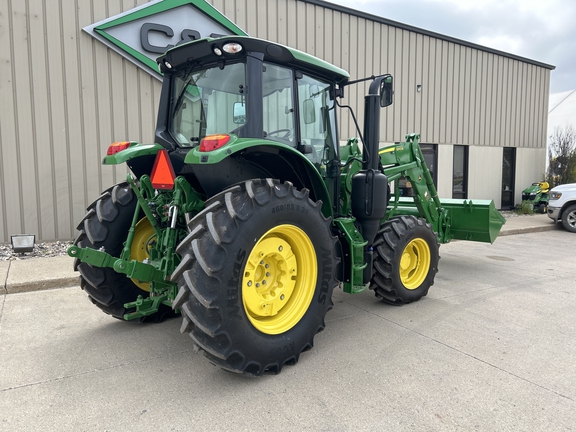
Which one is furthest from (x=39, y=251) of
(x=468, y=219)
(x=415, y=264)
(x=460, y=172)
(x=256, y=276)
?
(x=460, y=172)

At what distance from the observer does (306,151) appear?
3816 mm

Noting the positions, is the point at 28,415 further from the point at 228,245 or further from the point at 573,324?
the point at 573,324

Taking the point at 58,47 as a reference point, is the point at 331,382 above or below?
below

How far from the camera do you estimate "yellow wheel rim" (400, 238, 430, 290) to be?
495 cm

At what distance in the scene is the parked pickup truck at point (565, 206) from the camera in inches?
437

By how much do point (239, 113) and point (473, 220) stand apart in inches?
178

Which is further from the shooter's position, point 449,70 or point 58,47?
point 449,70

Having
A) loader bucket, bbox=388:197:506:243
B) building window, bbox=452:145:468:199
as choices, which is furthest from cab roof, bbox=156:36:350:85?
building window, bbox=452:145:468:199

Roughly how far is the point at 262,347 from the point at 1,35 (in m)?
7.63

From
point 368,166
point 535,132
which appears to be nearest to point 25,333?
point 368,166

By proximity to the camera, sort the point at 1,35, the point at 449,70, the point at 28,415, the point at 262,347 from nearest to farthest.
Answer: the point at 28,415
the point at 262,347
the point at 1,35
the point at 449,70

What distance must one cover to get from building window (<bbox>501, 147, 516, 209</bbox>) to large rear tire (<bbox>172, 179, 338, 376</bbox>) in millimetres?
13392

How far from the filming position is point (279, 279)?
336cm

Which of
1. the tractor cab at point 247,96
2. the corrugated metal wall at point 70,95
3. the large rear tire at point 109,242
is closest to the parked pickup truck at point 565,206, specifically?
the corrugated metal wall at point 70,95
